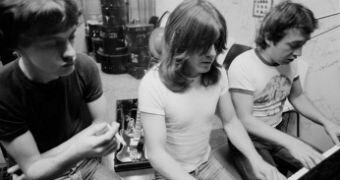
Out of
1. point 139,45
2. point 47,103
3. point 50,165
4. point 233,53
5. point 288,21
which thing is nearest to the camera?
point 50,165

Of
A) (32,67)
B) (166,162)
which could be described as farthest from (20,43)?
(166,162)

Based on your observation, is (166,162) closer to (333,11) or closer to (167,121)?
(167,121)

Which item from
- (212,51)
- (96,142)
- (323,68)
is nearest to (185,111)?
(212,51)

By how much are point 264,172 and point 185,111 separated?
37 cm

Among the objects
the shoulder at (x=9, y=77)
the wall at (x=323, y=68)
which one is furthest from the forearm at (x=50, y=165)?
the wall at (x=323, y=68)

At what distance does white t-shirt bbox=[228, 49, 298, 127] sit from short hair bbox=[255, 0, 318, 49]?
0.44 ft

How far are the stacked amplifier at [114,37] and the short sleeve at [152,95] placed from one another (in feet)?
8.01

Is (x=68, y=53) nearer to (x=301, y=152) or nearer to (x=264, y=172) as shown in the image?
(x=264, y=172)

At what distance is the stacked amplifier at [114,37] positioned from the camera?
319cm

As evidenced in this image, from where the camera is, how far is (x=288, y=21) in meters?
1.12

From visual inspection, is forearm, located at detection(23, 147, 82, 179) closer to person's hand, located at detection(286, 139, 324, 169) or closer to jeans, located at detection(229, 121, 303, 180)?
jeans, located at detection(229, 121, 303, 180)

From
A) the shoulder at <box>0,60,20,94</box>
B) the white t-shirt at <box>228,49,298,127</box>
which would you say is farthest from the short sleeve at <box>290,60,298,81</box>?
the shoulder at <box>0,60,20,94</box>

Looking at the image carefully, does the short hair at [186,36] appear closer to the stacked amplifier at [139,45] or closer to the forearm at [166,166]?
the forearm at [166,166]

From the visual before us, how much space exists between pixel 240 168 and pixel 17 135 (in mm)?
881
